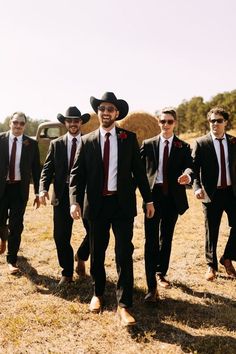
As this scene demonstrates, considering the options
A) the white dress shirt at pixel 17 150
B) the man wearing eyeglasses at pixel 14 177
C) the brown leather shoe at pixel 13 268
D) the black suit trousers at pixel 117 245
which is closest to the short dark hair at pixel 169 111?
the black suit trousers at pixel 117 245

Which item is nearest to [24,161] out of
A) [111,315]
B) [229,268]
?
[111,315]

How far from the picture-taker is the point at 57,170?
5707mm

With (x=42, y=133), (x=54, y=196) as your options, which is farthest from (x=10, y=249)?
(x=42, y=133)

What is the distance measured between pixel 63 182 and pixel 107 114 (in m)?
1.52

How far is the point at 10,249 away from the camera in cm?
630

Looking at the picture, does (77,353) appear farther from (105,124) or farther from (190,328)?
(105,124)

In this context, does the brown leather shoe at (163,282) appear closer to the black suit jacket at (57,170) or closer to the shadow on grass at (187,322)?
the shadow on grass at (187,322)

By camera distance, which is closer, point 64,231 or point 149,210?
point 149,210

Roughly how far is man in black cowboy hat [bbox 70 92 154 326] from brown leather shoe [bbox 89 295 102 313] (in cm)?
35

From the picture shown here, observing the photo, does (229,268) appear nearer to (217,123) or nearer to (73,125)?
(217,123)

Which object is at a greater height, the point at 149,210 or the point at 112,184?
the point at 112,184

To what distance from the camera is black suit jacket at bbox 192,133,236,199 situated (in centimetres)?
592

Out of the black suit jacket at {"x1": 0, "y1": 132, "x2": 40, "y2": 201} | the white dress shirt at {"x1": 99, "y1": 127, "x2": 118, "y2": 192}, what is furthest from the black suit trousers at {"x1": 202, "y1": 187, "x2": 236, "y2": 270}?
the black suit jacket at {"x1": 0, "y1": 132, "x2": 40, "y2": 201}

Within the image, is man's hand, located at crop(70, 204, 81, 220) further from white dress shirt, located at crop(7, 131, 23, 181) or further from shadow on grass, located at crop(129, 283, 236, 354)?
white dress shirt, located at crop(7, 131, 23, 181)
